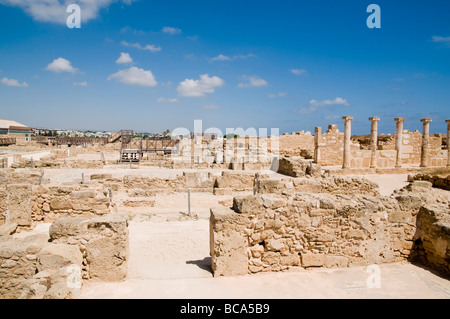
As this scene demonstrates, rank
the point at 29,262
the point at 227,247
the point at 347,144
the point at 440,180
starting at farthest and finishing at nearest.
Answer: the point at 347,144
the point at 440,180
the point at 227,247
the point at 29,262

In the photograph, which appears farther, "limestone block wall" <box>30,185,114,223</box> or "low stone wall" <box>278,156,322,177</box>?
"low stone wall" <box>278,156,322,177</box>

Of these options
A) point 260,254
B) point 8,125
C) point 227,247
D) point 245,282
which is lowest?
point 245,282

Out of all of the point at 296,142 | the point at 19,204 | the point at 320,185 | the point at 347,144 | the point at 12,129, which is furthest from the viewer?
the point at 12,129

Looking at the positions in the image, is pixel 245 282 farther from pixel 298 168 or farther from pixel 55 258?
pixel 298 168

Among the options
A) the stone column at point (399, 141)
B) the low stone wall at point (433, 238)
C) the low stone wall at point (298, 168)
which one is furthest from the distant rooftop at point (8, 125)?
the low stone wall at point (433, 238)

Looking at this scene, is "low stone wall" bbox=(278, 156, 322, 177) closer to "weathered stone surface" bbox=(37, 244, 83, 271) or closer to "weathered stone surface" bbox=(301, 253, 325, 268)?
"weathered stone surface" bbox=(301, 253, 325, 268)

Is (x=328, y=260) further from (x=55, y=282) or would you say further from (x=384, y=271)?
(x=55, y=282)

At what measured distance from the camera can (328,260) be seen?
16.2 ft

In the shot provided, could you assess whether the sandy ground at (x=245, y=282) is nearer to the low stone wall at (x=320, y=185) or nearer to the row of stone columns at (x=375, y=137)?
the low stone wall at (x=320, y=185)

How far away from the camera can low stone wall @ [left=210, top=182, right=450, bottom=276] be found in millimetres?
4668

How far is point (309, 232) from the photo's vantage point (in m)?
4.86

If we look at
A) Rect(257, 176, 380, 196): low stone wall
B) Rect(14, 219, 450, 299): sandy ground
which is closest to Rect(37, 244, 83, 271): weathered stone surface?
Rect(14, 219, 450, 299): sandy ground

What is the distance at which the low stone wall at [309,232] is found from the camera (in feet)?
15.3

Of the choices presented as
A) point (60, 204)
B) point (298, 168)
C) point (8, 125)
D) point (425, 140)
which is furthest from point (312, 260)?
point (8, 125)
